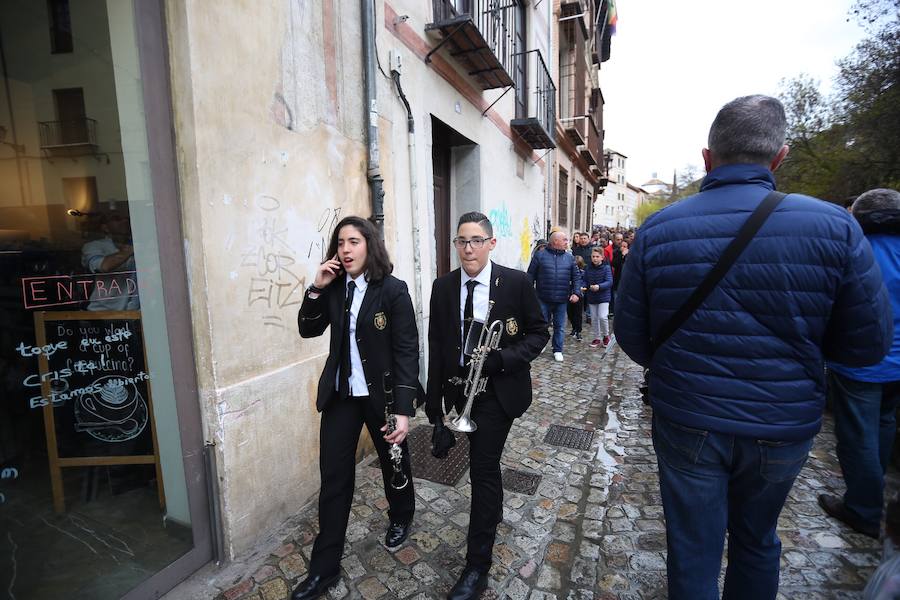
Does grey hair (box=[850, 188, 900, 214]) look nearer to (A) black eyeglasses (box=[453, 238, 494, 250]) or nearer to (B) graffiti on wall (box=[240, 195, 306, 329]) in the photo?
(A) black eyeglasses (box=[453, 238, 494, 250])

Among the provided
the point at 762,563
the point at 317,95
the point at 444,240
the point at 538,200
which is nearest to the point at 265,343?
the point at 317,95

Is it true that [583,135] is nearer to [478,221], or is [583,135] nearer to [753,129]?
[478,221]

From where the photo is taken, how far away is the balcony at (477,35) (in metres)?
5.27

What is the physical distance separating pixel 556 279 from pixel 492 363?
16.4 feet

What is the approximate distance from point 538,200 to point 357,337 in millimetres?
9677

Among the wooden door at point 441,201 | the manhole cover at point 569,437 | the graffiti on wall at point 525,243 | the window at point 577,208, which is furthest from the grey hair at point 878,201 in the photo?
the window at point 577,208

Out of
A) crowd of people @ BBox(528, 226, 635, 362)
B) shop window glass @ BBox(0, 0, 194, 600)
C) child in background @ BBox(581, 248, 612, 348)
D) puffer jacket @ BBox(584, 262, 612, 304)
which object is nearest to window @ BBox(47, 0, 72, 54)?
shop window glass @ BBox(0, 0, 194, 600)

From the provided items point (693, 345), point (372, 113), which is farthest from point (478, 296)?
point (372, 113)

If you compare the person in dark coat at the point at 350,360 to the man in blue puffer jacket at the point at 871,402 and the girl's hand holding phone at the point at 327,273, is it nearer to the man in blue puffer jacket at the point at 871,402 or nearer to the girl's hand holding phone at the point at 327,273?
the girl's hand holding phone at the point at 327,273

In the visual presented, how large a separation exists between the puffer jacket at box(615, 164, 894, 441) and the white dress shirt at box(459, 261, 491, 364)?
3.17 ft

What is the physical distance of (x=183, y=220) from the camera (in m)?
2.56

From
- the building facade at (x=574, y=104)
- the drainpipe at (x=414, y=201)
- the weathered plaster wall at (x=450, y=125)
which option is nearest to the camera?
the weathered plaster wall at (x=450, y=125)

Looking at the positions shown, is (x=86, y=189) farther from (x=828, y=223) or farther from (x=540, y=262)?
(x=540, y=262)

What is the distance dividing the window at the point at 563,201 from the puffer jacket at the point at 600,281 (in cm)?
621
